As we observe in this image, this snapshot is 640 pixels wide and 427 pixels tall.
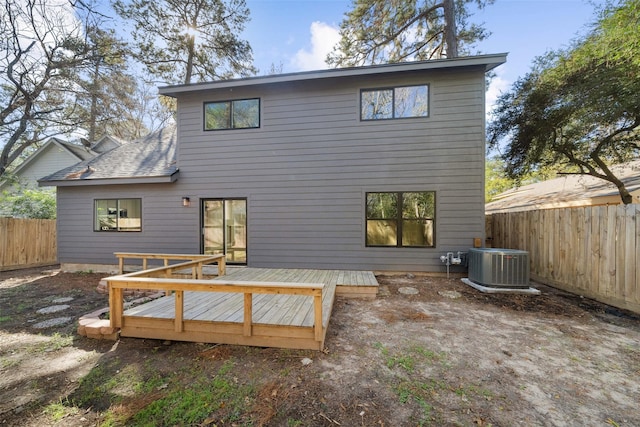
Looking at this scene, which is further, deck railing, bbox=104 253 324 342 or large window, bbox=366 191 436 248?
large window, bbox=366 191 436 248

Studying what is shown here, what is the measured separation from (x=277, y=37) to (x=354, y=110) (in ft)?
21.6

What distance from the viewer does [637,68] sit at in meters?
5.46

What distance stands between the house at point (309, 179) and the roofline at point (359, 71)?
3cm

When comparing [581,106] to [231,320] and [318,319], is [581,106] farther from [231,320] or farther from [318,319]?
[231,320]

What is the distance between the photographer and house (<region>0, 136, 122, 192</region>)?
1331 centimetres

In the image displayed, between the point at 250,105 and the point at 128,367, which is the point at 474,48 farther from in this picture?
the point at 128,367

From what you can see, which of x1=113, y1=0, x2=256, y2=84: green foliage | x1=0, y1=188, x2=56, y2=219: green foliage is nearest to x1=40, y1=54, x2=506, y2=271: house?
x1=0, y1=188, x2=56, y2=219: green foliage

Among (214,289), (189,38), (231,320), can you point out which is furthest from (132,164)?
(231,320)

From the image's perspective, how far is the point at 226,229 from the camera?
6.90 m

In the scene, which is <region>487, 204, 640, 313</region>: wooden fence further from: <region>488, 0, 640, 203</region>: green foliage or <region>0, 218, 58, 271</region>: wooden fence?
<region>0, 218, 58, 271</region>: wooden fence

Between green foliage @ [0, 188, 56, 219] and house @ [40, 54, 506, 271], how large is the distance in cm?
467

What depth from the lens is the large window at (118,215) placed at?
721 cm

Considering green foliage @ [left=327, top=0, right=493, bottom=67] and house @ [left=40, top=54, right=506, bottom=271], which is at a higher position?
green foliage @ [left=327, top=0, right=493, bottom=67]

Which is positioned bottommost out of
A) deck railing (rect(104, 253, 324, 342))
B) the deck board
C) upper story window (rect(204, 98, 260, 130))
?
the deck board
